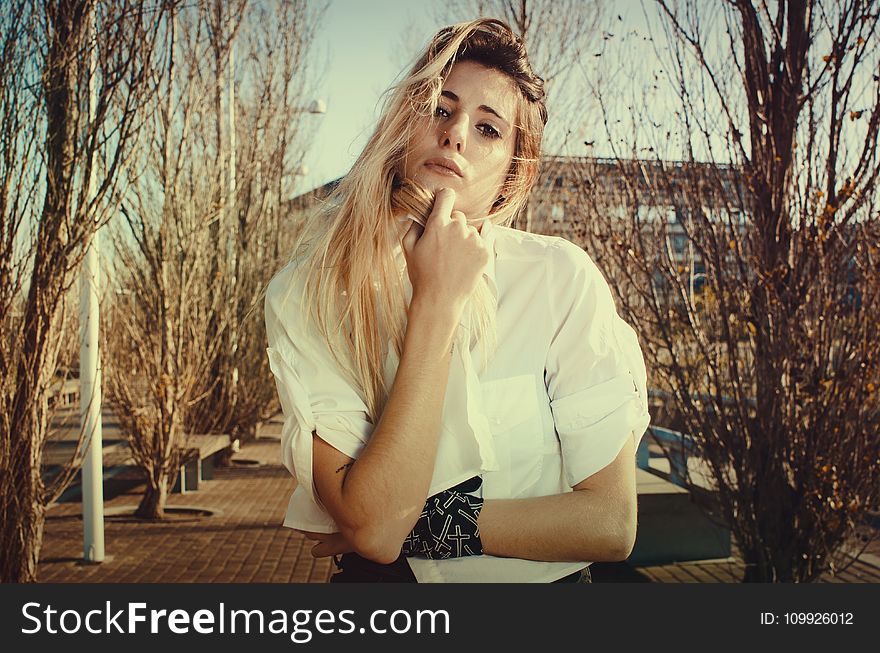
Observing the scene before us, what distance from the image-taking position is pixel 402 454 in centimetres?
139

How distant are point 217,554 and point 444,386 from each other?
564 cm

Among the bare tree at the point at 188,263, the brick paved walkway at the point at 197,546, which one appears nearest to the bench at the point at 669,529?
the brick paved walkway at the point at 197,546

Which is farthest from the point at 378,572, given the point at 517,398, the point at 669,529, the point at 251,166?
the point at 251,166

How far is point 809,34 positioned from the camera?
4012 millimetres

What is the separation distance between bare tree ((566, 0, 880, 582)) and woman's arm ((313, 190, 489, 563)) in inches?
115

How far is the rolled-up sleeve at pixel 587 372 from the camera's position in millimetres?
1482

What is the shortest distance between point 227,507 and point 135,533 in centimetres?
128

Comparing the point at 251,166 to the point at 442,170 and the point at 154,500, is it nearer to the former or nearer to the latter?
the point at 154,500

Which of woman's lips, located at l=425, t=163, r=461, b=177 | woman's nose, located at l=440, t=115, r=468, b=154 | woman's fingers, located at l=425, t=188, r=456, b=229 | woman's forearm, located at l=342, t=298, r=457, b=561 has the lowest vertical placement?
woman's forearm, located at l=342, t=298, r=457, b=561

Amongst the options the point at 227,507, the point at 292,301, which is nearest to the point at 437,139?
the point at 292,301

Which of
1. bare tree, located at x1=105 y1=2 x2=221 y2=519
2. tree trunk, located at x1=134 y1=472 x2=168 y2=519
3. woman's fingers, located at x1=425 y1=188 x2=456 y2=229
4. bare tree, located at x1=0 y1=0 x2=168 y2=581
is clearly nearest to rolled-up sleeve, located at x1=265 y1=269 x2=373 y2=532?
woman's fingers, located at x1=425 y1=188 x2=456 y2=229

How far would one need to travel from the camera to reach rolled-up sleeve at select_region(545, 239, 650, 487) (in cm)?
148

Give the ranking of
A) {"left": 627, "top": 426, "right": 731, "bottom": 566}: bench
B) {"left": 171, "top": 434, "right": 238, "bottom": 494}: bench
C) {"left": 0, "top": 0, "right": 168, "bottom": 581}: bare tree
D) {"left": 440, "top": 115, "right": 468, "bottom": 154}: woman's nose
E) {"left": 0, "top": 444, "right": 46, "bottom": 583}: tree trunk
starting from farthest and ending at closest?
1. {"left": 171, "top": 434, "right": 238, "bottom": 494}: bench
2. {"left": 627, "top": 426, "right": 731, "bottom": 566}: bench
3. {"left": 0, "top": 444, "right": 46, "bottom": 583}: tree trunk
4. {"left": 0, "top": 0, "right": 168, "bottom": 581}: bare tree
5. {"left": 440, "top": 115, "right": 468, "bottom": 154}: woman's nose

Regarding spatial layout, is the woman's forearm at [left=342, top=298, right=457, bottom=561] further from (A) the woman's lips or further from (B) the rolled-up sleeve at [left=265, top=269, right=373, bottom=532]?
(A) the woman's lips
